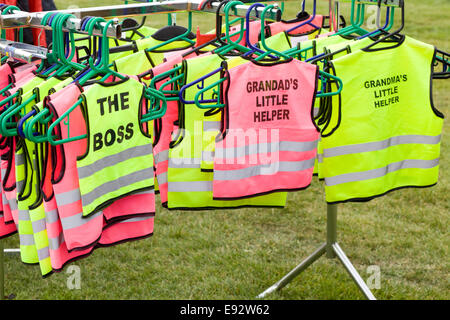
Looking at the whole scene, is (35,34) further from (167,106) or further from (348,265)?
(348,265)

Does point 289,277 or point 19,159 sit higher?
point 19,159

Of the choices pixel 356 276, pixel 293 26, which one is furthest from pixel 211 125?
pixel 356 276

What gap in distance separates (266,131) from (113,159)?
0.63m

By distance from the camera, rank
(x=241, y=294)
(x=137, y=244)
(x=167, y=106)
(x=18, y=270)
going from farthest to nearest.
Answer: (x=137, y=244) < (x=18, y=270) < (x=241, y=294) < (x=167, y=106)

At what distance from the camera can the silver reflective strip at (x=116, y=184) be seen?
6.85ft

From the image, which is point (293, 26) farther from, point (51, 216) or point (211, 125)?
point (51, 216)

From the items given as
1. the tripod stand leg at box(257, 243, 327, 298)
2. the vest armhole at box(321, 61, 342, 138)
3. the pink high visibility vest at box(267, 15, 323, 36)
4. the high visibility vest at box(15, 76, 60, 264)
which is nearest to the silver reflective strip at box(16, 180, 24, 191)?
the high visibility vest at box(15, 76, 60, 264)

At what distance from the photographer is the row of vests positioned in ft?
A: 6.85

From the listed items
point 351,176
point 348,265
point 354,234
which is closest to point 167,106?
point 351,176

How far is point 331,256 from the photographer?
3605 mm

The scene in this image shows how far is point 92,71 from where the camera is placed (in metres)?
2.19

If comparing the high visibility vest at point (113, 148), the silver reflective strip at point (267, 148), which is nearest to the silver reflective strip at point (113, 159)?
the high visibility vest at point (113, 148)

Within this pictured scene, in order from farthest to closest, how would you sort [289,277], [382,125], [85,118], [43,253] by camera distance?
[289,277], [382,125], [43,253], [85,118]

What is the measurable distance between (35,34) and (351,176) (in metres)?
1.98
